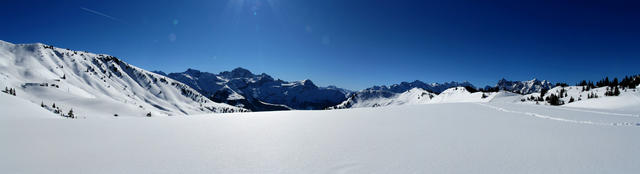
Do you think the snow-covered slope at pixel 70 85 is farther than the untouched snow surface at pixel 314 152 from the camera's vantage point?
Yes

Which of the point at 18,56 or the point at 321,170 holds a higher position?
the point at 18,56

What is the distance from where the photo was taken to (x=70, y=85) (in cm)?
8731

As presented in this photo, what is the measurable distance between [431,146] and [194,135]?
17.9ft

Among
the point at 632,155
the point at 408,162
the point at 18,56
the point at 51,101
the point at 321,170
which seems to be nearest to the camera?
the point at 321,170

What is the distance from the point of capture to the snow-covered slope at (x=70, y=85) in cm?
3306

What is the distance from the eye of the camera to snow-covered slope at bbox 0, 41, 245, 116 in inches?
1302

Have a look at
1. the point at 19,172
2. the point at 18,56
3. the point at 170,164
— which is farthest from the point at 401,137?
the point at 18,56

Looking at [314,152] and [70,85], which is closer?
[314,152]

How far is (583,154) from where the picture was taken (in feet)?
13.6

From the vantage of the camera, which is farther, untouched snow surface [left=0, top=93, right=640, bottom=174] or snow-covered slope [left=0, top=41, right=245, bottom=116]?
snow-covered slope [left=0, top=41, right=245, bottom=116]

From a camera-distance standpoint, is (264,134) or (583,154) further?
(264,134)

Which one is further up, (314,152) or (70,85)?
(70,85)

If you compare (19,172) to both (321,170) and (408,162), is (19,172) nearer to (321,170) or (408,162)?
(321,170)

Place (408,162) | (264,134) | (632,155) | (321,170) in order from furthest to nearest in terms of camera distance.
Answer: (264,134)
(632,155)
(408,162)
(321,170)
